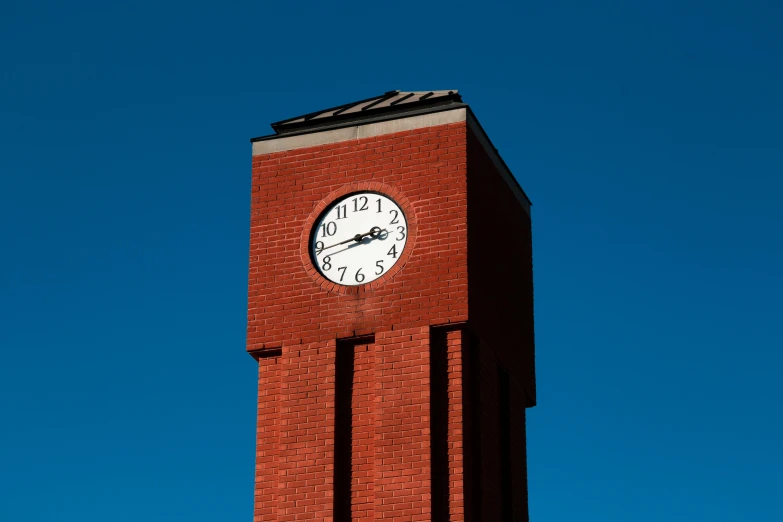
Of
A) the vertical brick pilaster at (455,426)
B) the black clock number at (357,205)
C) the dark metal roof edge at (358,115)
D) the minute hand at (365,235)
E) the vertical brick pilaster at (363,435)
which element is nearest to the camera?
the vertical brick pilaster at (455,426)

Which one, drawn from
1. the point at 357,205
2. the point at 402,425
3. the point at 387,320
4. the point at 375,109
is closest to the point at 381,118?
the point at 375,109

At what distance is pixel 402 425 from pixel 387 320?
176cm

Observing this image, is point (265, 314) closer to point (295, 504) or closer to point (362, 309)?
point (362, 309)

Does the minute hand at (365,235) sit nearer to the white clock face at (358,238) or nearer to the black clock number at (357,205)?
the white clock face at (358,238)

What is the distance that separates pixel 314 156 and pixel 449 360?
14.3ft

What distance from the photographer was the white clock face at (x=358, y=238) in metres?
26.5

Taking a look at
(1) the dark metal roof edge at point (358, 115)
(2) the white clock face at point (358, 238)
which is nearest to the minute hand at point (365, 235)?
(2) the white clock face at point (358, 238)

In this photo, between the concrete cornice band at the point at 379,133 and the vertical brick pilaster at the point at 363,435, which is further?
the concrete cornice band at the point at 379,133

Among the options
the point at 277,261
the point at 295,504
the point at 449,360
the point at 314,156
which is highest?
the point at 314,156

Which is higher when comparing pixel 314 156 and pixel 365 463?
pixel 314 156

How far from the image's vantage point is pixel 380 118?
27453mm

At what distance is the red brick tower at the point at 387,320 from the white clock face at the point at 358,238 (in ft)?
0.07

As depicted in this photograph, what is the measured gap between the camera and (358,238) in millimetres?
26766

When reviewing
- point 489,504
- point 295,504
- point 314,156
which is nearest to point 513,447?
point 489,504
